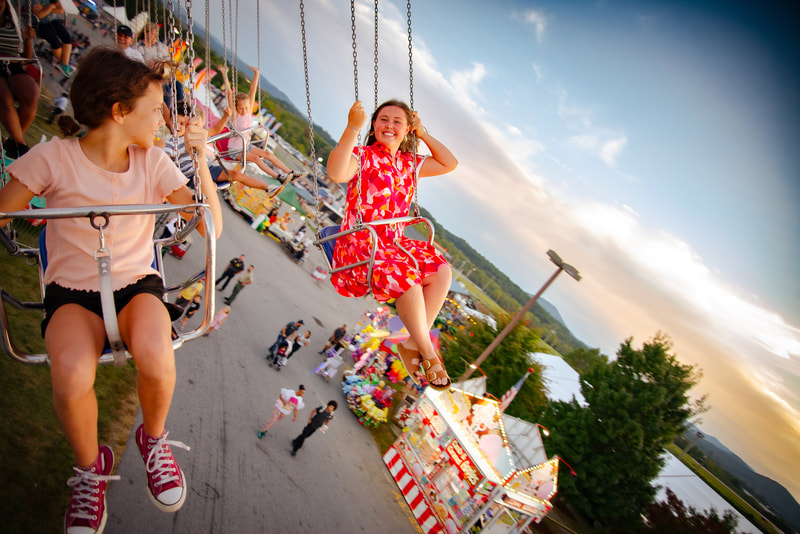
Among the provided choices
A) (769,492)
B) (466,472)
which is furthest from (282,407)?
(769,492)

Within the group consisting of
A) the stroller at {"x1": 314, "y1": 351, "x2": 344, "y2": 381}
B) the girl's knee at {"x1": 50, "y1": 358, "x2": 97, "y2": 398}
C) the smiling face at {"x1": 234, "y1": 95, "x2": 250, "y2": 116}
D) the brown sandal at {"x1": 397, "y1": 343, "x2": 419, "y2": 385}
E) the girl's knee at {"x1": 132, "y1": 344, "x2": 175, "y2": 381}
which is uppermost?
the smiling face at {"x1": 234, "y1": 95, "x2": 250, "y2": 116}

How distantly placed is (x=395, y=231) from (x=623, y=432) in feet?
44.6

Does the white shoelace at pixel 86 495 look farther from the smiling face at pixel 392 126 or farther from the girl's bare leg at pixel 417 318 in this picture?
the smiling face at pixel 392 126

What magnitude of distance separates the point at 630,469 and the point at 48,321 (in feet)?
50.1

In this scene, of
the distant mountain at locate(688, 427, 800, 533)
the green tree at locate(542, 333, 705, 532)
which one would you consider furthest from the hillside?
the green tree at locate(542, 333, 705, 532)

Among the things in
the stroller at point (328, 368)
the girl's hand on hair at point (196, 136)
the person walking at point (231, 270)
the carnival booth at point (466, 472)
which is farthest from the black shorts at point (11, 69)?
the stroller at point (328, 368)

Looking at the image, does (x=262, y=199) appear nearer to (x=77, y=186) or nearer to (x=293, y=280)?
(x=293, y=280)

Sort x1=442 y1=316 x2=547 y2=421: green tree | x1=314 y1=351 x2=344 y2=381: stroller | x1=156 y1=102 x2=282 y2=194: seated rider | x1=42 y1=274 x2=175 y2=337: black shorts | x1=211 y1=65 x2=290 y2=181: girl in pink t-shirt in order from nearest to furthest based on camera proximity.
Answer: x1=42 y1=274 x2=175 y2=337: black shorts → x1=156 y1=102 x2=282 y2=194: seated rider → x1=211 y1=65 x2=290 y2=181: girl in pink t-shirt → x1=314 y1=351 x2=344 y2=381: stroller → x1=442 y1=316 x2=547 y2=421: green tree

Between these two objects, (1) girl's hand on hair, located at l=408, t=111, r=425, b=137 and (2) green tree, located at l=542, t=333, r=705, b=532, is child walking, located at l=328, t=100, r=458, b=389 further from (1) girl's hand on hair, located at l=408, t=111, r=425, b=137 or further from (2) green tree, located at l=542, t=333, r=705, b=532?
(2) green tree, located at l=542, t=333, r=705, b=532

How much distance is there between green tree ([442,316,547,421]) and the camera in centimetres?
1370

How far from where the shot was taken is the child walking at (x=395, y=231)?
2592mm

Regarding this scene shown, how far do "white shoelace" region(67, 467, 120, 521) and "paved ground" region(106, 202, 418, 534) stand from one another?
231cm

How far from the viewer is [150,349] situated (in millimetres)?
1700

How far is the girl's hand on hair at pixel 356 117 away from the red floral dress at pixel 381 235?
9.0 inches
